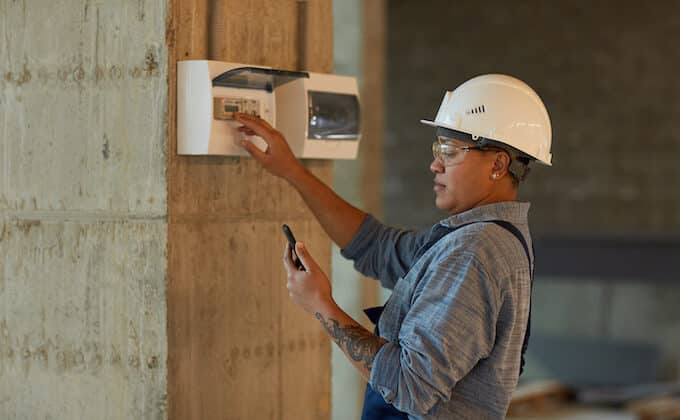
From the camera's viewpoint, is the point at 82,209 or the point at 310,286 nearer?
the point at 310,286

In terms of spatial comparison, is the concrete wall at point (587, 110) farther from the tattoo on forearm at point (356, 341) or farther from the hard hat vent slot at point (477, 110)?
the tattoo on forearm at point (356, 341)

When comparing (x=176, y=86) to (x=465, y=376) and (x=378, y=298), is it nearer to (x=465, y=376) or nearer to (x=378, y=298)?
(x=465, y=376)

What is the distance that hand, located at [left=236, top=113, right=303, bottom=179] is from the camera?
10.1 feet

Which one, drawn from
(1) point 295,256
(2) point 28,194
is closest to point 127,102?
(2) point 28,194

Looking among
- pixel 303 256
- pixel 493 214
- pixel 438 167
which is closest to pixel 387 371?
pixel 303 256

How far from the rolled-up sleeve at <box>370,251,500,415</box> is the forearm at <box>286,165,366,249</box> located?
0.75 m

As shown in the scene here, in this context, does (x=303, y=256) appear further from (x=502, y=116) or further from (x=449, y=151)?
(x=502, y=116)

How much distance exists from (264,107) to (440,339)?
104cm

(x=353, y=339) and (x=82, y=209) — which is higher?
(x=82, y=209)

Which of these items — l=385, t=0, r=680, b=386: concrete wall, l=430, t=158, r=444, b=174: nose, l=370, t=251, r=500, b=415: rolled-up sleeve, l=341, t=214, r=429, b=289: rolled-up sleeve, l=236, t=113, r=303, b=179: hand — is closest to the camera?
l=370, t=251, r=500, b=415: rolled-up sleeve

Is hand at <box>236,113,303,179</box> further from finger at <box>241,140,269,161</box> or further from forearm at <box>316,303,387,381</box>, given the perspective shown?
forearm at <box>316,303,387,381</box>

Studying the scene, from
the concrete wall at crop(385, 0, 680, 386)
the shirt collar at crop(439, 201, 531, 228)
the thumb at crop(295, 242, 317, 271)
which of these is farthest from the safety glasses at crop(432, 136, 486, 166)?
the concrete wall at crop(385, 0, 680, 386)

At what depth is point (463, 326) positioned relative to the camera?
101 inches

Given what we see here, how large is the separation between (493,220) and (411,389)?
0.54m
